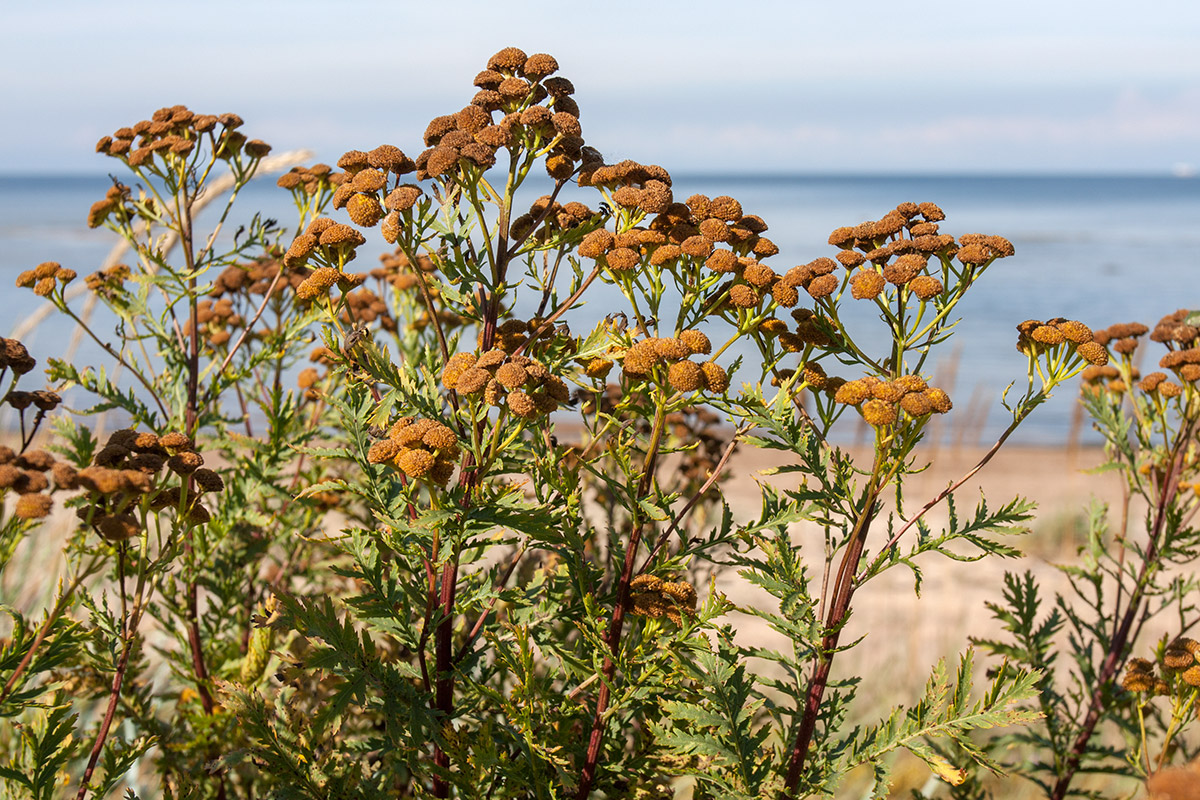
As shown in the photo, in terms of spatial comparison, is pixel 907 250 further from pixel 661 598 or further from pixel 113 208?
pixel 113 208

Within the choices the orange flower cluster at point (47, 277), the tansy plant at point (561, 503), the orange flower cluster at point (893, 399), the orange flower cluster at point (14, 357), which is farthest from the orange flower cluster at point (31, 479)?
the orange flower cluster at point (893, 399)

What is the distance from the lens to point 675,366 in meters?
2.00

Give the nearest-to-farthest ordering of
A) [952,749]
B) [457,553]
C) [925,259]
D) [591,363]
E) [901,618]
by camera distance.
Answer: [457,553], [925,259], [591,363], [952,749], [901,618]

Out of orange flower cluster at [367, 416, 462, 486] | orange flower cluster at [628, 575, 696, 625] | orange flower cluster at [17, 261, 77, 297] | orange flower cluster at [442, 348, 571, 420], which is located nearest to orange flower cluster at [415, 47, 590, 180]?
orange flower cluster at [442, 348, 571, 420]

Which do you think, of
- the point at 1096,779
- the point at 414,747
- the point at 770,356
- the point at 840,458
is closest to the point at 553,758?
the point at 414,747

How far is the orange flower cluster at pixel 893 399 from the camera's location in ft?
6.36

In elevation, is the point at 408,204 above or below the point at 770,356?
above

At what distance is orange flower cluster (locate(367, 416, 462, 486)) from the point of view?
183cm

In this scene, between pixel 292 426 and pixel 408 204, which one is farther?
pixel 292 426

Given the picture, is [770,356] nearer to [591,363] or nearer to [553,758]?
[591,363]

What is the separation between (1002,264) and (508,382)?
55.8 meters

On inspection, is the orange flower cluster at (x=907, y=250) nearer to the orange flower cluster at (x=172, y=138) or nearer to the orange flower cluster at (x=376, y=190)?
the orange flower cluster at (x=376, y=190)

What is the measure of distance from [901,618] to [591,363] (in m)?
8.94

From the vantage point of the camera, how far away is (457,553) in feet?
6.57
